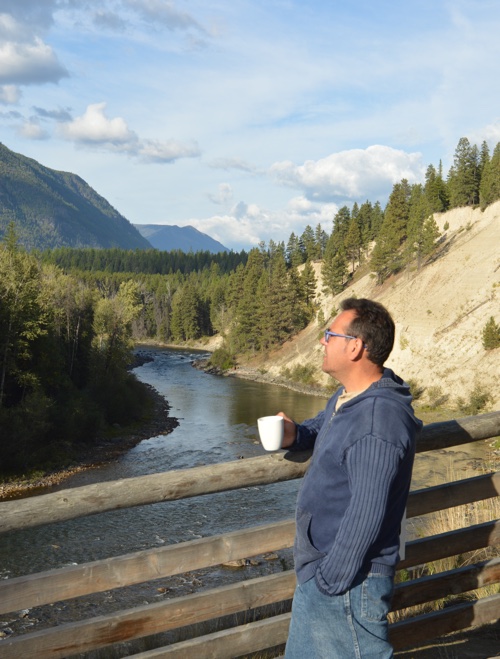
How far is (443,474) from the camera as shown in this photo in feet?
83.6

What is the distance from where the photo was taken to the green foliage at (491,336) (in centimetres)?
5009

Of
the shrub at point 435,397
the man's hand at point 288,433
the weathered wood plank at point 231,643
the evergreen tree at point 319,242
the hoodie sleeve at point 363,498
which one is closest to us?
the hoodie sleeve at point 363,498

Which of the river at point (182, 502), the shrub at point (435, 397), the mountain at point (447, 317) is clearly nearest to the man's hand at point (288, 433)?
the river at point (182, 502)

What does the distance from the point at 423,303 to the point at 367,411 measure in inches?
2453

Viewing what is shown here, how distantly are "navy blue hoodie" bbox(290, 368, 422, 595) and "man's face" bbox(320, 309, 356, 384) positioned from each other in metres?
0.19

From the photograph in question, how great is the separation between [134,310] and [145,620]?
47.9 m

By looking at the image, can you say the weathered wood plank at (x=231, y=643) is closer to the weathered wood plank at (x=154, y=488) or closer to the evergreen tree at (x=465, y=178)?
the weathered wood plank at (x=154, y=488)

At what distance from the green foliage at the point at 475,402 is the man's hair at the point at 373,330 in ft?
142

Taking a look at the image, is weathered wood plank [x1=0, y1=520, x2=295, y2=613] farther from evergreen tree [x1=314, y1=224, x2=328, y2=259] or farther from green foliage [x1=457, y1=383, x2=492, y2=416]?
evergreen tree [x1=314, y1=224, x2=328, y2=259]

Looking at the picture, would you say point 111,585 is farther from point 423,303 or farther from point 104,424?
point 423,303

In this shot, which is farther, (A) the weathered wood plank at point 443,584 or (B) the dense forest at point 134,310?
(B) the dense forest at point 134,310

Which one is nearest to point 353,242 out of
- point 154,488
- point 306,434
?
point 306,434

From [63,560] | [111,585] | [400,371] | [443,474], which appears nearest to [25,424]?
[63,560]

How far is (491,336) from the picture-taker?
165 ft
